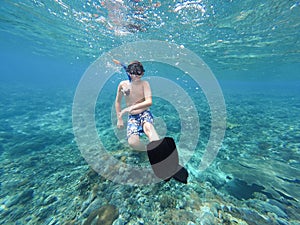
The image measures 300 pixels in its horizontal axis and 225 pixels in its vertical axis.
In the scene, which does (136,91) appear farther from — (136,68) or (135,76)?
(136,68)

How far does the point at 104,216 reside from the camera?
3.46 meters

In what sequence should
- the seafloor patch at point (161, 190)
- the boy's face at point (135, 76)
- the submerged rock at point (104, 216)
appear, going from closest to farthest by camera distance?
the submerged rock at point (104, 216)
the seafloor patch at point (161, 190)
the boy's face at point (135, 76)

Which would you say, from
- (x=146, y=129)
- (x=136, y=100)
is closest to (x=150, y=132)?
(x=146, y=129)

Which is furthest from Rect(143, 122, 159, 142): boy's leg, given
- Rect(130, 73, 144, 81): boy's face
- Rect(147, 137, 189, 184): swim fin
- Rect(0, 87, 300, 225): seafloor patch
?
Rect(0, 87, 300, 225): seafloor patch

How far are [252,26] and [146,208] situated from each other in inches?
629

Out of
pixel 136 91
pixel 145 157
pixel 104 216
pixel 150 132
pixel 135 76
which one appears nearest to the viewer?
pixel 104 216

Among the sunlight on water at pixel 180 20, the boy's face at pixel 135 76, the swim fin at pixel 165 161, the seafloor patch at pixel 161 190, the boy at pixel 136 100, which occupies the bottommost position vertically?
the seafloor patch at pixel 161 190

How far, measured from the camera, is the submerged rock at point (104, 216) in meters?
3.34

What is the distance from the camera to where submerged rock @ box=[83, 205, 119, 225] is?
3.34 m

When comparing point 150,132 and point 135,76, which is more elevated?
point 135,76

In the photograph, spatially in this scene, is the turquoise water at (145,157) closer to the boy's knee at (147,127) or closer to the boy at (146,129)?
the boy at (146,129)

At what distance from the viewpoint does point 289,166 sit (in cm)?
601

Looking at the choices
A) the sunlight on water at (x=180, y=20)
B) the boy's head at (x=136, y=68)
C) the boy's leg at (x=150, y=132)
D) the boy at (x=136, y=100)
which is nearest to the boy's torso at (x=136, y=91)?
the boy at (x=136, y=100)

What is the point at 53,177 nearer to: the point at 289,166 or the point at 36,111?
the point at 289,166
